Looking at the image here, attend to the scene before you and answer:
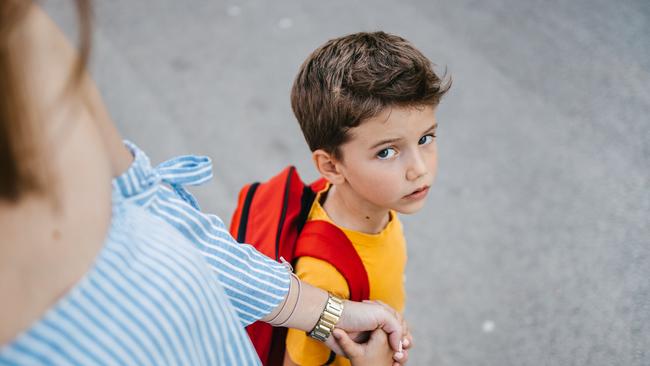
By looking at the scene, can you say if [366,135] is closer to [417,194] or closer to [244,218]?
[417,194]

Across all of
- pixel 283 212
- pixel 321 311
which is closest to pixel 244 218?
pixel 283 212

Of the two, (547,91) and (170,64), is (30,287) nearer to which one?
(547,91)

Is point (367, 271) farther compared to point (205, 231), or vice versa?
point (367, 271)

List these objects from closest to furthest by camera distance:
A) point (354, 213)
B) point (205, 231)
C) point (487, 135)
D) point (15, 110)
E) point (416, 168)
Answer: point (15, 110)
point (205, 231)
point (416, 168)
point (354, 213)
point (487, 135)

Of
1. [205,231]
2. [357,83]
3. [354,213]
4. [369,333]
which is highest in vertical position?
[357,83]

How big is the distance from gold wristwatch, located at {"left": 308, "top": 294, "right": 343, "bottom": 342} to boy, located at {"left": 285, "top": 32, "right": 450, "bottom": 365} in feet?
0.36

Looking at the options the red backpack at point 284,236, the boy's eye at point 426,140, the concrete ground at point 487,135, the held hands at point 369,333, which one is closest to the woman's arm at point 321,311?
the held hands at point 369,333

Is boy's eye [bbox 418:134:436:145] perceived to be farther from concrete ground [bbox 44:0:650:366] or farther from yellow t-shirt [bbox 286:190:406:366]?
concrete ground [bbox 44:0:650:366]

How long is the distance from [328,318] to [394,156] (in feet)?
1.05

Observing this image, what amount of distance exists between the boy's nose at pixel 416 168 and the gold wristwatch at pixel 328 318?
0.28 meters

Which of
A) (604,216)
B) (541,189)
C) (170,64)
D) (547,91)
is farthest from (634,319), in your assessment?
(170,64)

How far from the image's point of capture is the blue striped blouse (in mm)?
461

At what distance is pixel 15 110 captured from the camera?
405 mm

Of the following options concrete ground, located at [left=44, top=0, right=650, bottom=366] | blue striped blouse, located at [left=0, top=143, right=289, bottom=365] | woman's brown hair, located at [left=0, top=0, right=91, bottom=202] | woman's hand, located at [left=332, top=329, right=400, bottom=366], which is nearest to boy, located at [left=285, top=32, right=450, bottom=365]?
woman's hand, located at [left=332, top=329, right=400, bottom=366]
